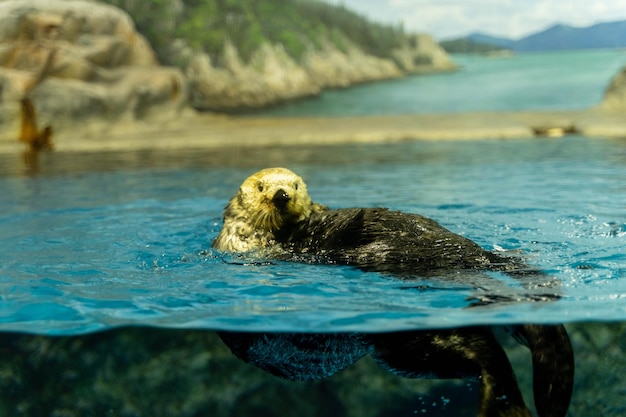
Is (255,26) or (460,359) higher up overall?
(255,26)

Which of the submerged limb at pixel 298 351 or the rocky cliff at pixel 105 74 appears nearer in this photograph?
the submerged limb at pixel 298 351

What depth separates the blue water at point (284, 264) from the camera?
2322mm

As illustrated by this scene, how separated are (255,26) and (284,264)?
603 inches

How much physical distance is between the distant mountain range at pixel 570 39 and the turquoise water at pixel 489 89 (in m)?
1.06

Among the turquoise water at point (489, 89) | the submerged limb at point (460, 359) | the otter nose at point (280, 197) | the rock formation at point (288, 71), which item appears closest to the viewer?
the submerged limb at point (460, 359)

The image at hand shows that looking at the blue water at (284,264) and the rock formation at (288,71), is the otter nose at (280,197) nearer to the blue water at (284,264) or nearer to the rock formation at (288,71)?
the blue water at (284,264)

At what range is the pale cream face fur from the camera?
3129 millimetres

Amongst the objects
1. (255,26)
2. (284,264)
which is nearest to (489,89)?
(255,26)

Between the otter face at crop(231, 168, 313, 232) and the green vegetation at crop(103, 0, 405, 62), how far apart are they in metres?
13.2

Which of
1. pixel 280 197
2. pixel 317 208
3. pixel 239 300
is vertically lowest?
pixel 239 300

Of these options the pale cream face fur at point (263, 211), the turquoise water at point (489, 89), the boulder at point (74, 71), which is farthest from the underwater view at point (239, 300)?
the turquoise water at point (489, 89)

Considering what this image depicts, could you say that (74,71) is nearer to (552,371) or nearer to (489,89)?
(489,89)

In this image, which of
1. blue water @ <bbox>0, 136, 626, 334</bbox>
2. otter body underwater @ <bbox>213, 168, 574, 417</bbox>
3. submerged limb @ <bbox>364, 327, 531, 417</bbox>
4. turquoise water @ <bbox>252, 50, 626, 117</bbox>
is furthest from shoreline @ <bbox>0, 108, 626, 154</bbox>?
submerged limb @ <bbox>364, 327, 531, 417</bbox>

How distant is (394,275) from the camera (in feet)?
8.38
